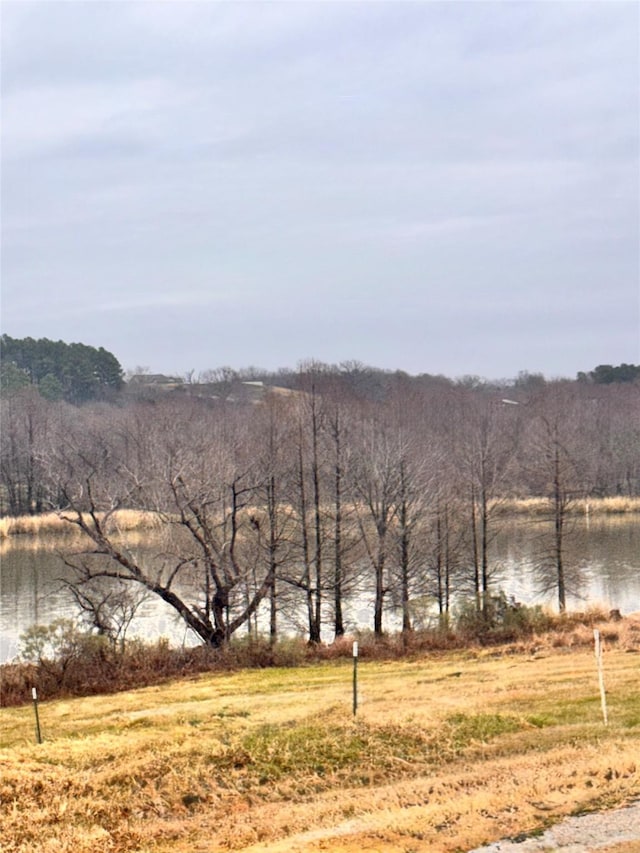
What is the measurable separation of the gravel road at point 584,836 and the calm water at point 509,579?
2063cm

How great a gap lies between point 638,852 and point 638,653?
13204mm

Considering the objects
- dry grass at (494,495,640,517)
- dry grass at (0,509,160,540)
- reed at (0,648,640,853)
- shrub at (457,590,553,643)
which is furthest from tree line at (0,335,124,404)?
reed at (0,648,640,853)

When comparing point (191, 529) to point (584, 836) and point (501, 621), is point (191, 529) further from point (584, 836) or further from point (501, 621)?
point (584, 836)

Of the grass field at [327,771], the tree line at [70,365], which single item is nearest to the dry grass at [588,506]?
the grass field at [327,771]

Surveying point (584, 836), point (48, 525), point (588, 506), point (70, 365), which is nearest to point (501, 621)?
point (584, 836)

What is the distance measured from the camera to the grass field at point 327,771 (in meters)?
9.74

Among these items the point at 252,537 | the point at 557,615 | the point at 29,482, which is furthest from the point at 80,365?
the point at 557,615

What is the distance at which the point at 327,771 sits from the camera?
12023mm

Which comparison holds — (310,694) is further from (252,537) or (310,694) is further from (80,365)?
(80,365)

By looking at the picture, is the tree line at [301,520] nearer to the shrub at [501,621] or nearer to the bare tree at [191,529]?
the bare tree at [191,529]

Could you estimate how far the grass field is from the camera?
32.0 feet

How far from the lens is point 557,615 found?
2819cm

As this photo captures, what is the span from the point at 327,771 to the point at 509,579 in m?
29.3

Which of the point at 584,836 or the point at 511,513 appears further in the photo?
the point at 511,513
